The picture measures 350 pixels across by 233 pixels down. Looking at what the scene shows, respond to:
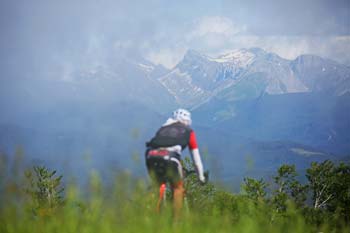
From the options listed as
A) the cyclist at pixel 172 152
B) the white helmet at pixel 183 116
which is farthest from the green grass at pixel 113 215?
the white helmet at pixel 183 116

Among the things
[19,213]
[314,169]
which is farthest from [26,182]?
[314,169]

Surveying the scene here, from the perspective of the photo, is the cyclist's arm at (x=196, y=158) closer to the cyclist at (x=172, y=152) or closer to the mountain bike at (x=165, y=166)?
the cyclist at (x=172, y=152)

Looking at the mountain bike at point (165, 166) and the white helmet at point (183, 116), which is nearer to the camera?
the mountain bike at point (165, 166)

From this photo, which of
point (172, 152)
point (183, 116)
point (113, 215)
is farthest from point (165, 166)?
point (113, 215)

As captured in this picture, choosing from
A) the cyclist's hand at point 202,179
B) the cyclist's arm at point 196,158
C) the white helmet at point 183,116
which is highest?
the white helmet at point 183,116

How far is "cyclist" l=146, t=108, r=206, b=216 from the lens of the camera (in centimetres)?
787

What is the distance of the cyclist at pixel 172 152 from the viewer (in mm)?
7871

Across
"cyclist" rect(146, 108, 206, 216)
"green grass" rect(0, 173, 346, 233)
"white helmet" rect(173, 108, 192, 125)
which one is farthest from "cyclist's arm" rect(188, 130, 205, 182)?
"green grass" rect(0, 173, 346, 233)

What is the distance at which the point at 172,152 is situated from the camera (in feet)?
26.4

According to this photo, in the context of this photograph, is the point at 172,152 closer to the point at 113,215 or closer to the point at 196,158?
the point at 196,158

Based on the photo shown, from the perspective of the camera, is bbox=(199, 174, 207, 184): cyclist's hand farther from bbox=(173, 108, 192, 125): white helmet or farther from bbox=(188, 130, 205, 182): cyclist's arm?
bbox=(173, 108, 192, 125): white helmet

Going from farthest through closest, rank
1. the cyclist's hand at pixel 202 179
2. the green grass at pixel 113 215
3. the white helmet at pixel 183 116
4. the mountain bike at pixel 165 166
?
the white helmet at pixel 183 116 → the cyclist's hand at pixel 202 179 → the mountain bike at pixel 165 166 → the green grass at pixel 113 215

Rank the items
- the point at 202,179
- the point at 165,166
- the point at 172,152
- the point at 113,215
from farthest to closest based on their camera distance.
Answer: the point at 202,179 → the point at 172,152 → the point at 165,166 → the point at 113,215

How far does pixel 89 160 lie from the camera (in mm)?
4707
